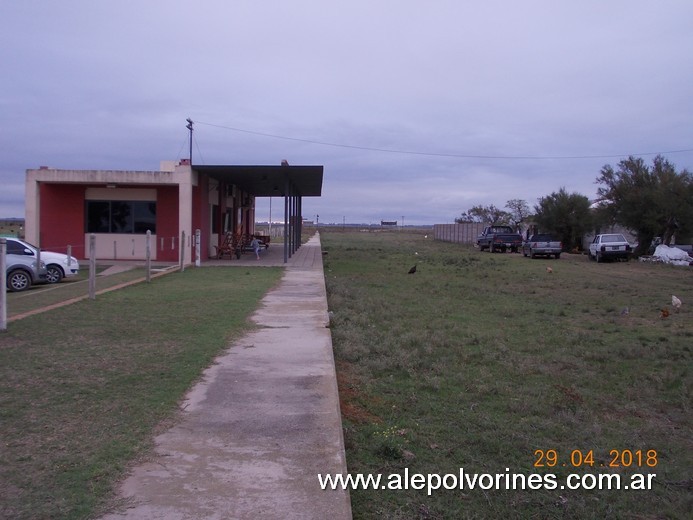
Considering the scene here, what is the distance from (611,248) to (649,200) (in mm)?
4202

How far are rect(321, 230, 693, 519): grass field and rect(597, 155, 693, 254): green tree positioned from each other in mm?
21241

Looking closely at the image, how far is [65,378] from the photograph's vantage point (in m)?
7.15

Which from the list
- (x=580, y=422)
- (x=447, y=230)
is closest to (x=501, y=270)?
(x=580, y=422)

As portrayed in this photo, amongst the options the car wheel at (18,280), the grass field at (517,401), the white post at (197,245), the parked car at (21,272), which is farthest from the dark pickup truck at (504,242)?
the car wheel at (18,280)

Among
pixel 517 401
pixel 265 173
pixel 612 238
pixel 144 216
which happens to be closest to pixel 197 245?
pixel 144 216

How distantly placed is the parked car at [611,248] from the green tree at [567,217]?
10.6 metres

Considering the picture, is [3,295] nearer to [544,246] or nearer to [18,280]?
[18,280]

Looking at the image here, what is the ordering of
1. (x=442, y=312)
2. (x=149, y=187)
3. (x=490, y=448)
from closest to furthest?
1. (x=490, y=448)
2. (x=442, y=312)
3. (x=149, y=187)

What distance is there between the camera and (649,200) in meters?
36.0

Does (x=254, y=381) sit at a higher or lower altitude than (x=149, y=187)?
lower

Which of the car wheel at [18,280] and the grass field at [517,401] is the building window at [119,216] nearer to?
the car wheel at [18,280]

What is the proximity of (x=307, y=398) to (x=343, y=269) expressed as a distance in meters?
21.2

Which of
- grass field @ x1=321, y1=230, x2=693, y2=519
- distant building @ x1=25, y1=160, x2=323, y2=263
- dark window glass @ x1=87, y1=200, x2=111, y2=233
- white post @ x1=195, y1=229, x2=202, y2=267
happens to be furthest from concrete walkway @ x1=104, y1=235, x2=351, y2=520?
dark window glass @ x1=87, y1=200, x2=111, y2=233

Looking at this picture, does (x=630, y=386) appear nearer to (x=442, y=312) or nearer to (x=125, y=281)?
(x=442, y=312)
